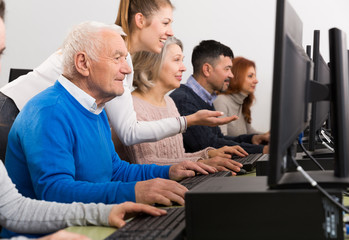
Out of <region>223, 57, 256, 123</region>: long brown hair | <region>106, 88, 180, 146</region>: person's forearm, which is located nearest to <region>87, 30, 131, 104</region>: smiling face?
<region>106, 88, 180, 146</region>: person's forearm

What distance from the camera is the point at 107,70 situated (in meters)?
1.41

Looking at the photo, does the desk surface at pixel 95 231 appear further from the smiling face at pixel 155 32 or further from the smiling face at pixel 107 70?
the smiling face at pixel 155 32

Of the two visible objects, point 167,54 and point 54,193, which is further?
point 167,54

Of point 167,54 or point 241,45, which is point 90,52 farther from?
point 241,45

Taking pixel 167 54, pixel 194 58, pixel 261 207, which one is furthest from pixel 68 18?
pixel 261 207

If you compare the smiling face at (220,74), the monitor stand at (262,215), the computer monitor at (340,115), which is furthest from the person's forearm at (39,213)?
the smiling face at (220,74)

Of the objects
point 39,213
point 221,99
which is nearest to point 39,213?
point 39,213

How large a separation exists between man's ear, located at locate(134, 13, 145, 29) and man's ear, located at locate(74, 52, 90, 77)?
79 centimetres

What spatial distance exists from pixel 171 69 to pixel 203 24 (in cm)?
184

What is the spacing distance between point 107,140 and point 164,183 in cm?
42

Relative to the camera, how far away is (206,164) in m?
1.71

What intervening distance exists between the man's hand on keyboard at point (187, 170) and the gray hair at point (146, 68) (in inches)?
31.4

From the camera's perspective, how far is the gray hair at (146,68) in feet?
A: 7.55

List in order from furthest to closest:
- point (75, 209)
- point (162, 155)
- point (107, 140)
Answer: point (162, 155)
point (107, 140)
point (75, 209)
